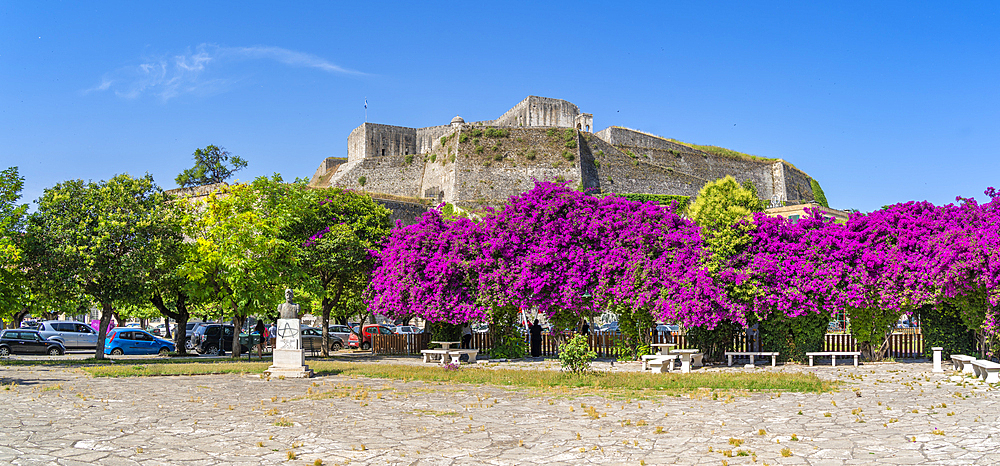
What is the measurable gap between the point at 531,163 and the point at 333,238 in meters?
32.5

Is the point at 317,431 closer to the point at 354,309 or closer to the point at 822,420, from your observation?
the point at 822,420

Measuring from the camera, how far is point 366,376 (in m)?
16.5

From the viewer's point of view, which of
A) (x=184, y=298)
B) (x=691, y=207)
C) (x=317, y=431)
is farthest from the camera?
(x=691, y=207)

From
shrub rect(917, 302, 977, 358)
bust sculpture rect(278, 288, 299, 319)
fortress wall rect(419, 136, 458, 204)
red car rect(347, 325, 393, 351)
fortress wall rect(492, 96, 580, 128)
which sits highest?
fortress wall rect(492, 96, 580, 128)

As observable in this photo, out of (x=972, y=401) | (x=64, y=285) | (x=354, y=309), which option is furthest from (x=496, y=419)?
(x=354, y=309)

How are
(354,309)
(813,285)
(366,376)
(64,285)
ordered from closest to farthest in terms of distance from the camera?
(366,376) → (813,285) → (64,285) → (354,309)

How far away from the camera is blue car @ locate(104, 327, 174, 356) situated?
2822 cm

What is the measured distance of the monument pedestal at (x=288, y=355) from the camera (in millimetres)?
16094

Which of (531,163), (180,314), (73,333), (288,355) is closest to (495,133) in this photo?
(531,163)

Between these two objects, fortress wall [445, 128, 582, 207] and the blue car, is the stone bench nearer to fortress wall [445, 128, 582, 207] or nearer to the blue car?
the blue car

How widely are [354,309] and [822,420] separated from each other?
30.6m

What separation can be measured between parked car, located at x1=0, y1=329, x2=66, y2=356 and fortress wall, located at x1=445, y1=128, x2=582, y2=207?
31297mm

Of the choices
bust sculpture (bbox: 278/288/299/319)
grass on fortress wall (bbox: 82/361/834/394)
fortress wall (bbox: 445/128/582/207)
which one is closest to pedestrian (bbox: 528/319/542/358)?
grass on fortress wall (bbox: 82/361/834/394)

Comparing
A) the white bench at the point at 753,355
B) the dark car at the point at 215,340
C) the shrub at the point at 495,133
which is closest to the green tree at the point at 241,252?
the dark car at the point at 215,340
